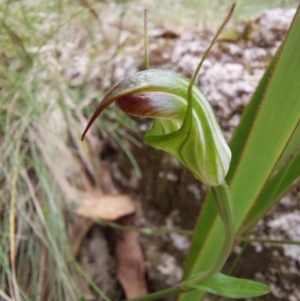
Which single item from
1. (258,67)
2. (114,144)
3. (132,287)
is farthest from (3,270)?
(258,67)

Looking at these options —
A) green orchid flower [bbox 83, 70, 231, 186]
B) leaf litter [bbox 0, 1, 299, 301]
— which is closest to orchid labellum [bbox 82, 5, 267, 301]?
green orchid flower [bbox 83, 70, 231, 186]

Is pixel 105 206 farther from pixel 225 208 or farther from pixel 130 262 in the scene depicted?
pixel 225 208

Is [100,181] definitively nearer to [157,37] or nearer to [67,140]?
[67,140]

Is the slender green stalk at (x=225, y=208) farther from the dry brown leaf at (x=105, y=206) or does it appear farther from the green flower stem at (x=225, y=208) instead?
the dry brown leaf at (x=105, y=206)

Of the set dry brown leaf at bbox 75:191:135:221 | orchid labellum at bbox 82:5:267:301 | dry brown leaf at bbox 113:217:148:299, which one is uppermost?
orchid labellum at bbox 82:5:267:301

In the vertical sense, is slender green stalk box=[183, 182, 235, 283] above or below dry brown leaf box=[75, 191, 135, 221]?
above

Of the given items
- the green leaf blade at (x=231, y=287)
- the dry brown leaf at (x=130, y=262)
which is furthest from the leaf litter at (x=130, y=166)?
the green leaf blade at (x=231, y=287)

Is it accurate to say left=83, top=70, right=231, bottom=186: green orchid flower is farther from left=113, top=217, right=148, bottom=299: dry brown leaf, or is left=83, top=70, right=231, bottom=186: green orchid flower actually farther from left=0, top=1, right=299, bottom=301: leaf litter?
left=113, top=217, right=148, bottom=299: dry brown leaf
